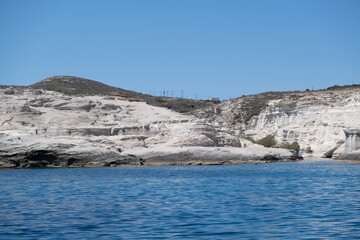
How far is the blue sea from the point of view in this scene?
523 inches

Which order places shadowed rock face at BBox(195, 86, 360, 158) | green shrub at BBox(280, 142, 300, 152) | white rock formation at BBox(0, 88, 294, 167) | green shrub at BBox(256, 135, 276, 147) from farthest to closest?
green shrub at BBox(256, 135, 276, 147)
green shrub at BBox(280, 142, 300, 152)
shadowed rock face at BBox(195, 86, 360, 158)
white rock formation at BBox(0, 88, 294, 167)

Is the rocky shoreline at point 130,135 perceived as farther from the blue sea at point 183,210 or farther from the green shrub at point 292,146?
the blue sea at point 183,210

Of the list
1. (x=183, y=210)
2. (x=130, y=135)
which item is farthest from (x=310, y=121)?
(x=183, y=210)

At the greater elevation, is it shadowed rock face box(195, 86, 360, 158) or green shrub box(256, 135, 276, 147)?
shadowed rock face box(195, 86, 360, 158)

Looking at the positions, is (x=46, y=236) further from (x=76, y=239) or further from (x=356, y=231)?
(x=356, y=231)

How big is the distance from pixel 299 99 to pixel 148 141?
153ft

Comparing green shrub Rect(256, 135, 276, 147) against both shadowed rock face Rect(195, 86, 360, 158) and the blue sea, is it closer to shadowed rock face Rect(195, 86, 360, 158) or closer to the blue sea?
shadowed rock face Rect(195, 86, 360, 158)

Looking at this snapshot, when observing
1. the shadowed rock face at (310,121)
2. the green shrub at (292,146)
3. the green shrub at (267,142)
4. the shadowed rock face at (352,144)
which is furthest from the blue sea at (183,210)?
the green shrub at (267,142)

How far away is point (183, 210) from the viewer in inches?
673

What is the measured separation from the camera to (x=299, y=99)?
89.6m

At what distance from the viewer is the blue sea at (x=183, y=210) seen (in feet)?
43.6

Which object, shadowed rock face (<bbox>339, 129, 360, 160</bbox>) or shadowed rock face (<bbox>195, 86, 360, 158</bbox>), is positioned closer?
shadowed rock face (<bbox>339, 129, 360, 160</bbox>)


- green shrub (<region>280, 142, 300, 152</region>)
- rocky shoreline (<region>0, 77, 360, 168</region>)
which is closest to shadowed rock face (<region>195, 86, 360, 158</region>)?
rocky shoreline (<region>0, 77, 360, 168</region>)

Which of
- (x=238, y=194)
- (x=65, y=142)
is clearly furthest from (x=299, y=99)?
(x=238, y=194)
